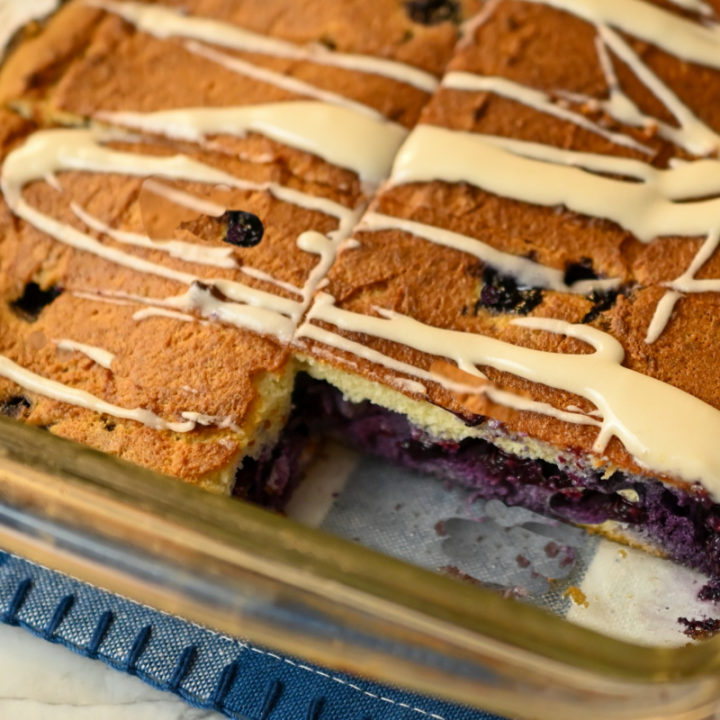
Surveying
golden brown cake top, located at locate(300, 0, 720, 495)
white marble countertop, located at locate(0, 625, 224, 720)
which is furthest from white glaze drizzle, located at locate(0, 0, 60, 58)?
white marble countertop, located at locate(0, 625, 224, 720)

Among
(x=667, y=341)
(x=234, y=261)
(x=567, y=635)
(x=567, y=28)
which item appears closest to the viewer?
(x=567, y=635)

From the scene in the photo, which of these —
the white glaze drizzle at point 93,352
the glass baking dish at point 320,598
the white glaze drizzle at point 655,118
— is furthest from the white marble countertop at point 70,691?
the white glaze drizzle at point 655,118

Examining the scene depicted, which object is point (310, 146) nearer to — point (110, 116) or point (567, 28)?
point (110, 116)

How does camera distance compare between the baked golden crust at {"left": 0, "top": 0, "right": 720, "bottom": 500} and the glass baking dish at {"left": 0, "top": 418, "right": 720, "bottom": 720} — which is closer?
the glass baking dish at {"left": 0, "top": 418, "right": 720, "bottom": 720}

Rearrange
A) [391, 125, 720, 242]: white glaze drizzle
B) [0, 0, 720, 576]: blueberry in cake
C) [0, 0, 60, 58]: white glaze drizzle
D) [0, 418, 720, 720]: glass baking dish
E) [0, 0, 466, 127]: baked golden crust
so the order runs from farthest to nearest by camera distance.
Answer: [0, 0, 60, 58]: white glaze drizzle
[0, 0, 466, 127]: baked golden crust
[391, 125, 720, 242]: white glaze drizzle
[0, 0, 720, 576]: blueberry in cake
[0, 418, 720, 720]: glass baking dish

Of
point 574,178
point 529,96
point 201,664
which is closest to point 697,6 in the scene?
point 529,96

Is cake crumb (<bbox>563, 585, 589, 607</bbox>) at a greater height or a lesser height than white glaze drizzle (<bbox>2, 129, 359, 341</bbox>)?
lesser

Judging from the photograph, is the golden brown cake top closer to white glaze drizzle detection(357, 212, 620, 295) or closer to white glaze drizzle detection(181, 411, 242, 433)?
white glaze drizzle detection(357, 212, 620, 295)

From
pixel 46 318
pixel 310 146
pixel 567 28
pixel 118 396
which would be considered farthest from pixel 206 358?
pixel 567 28
